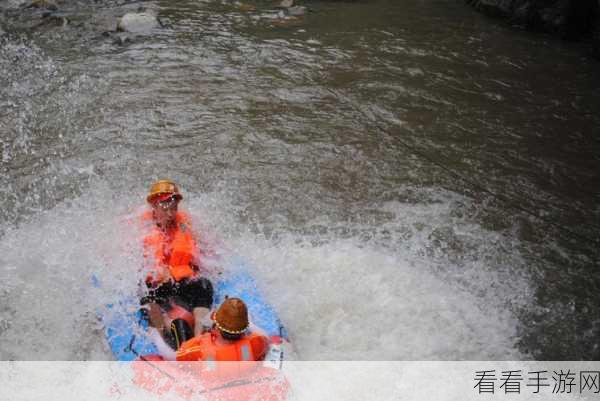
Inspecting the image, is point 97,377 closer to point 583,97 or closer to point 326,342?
point 326,342

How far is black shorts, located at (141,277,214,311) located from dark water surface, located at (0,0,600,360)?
67cm

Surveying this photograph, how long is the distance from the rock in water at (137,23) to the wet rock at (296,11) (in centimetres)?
319

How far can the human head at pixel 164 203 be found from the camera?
4867 millimetres

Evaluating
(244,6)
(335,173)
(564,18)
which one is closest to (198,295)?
(335,173)

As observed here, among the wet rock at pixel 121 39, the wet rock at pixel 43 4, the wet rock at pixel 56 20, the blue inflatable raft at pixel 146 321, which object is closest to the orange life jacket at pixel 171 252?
the blue inflatable raft at pixel 146 321

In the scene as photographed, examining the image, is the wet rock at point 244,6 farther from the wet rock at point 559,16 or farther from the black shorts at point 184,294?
the black shorts at point 184,294

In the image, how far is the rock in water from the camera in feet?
38.3

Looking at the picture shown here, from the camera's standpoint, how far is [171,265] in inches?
189

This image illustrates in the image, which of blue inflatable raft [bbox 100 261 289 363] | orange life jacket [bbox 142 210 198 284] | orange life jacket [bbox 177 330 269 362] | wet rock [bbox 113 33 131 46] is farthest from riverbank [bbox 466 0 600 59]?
orange life jacket [bbox 177 330 269 362]

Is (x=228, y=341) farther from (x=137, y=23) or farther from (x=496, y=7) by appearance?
(x=496, y=7)

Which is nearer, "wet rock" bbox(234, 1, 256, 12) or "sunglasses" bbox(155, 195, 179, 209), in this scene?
"sunglasses" bbox(155, 195, 179, 209)

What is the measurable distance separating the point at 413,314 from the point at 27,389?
3445 millimetres

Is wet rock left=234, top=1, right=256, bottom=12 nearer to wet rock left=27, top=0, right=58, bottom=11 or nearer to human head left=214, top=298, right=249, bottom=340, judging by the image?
wet rock left=27, top=0, right=58, bottom=11

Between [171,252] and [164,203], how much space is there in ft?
1.46
